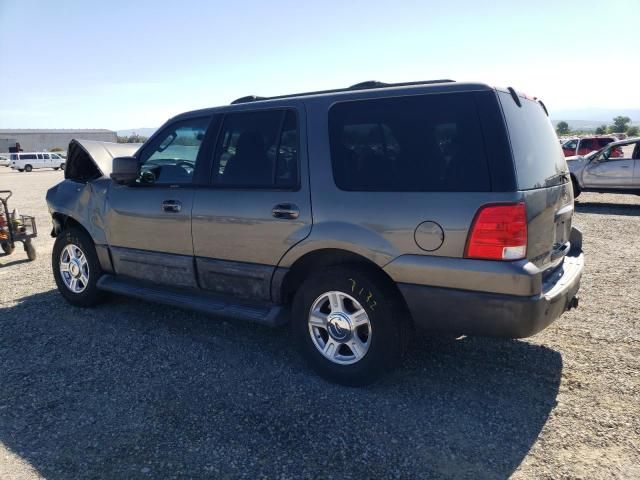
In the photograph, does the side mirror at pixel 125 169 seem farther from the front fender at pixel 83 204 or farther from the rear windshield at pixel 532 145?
the rear windshield at pixel 532 145

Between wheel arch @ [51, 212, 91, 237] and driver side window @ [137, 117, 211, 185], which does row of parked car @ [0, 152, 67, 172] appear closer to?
wheel arch @ [51, 212, 91, 237]

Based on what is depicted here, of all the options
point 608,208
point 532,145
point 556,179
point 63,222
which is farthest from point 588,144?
point 63,222

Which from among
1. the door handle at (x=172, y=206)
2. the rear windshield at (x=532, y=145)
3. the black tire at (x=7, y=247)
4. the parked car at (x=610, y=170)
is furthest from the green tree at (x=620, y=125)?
the door handle at (x=172, y=206)

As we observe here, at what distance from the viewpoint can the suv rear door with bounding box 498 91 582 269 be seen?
9.60 feet

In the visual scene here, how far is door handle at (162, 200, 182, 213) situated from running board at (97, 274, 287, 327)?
2.44ft

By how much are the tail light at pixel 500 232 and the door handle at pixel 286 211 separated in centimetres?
125

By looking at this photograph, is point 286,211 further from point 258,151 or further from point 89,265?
point 89,265

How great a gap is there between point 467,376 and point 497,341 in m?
0.73

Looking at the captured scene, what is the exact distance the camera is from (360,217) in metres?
3.24

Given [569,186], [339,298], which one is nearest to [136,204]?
[339,298]

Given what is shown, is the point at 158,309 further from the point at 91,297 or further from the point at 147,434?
the point at 147,434

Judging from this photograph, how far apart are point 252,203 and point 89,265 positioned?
91.4 inches

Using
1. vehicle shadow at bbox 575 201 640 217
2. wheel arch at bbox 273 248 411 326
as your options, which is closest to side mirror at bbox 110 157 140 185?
wheel arch at bbox 273 248 411 326

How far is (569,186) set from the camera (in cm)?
370
